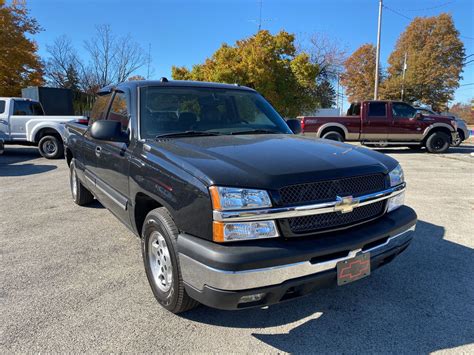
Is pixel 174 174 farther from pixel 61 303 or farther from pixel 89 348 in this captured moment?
pixel 61 303

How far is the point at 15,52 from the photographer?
21.6 m

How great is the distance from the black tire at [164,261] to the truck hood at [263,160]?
17.4 inches

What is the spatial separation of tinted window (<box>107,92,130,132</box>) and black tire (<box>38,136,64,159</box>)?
8.66 m

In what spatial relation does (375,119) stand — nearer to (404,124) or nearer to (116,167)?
(404,124)

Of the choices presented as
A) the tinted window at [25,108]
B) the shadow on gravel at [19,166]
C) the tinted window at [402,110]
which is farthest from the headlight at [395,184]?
the tinted window at [25,108]

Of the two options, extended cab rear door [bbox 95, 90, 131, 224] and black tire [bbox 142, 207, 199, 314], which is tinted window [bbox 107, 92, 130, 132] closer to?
extended cab rear door [bbox 95, 90, 131, 224]

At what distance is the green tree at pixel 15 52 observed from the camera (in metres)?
21.3

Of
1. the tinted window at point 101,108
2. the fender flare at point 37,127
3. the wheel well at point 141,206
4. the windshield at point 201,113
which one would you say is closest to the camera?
the wheel well at point 141,206

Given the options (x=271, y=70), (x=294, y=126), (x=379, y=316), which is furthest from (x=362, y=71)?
(x=379, y=316)

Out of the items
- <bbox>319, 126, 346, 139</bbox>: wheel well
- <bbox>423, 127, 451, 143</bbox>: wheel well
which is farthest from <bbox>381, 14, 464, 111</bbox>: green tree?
<bbox>319, 126, 346, 139</bbox>: wheel well

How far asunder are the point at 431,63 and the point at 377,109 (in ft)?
108

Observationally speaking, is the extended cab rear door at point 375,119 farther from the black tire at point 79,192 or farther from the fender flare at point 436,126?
the black tire at point 79,192

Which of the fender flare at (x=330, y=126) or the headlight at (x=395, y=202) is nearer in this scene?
the headlight at (x=395, y=202)

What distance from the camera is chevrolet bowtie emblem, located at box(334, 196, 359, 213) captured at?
87.0 inches
